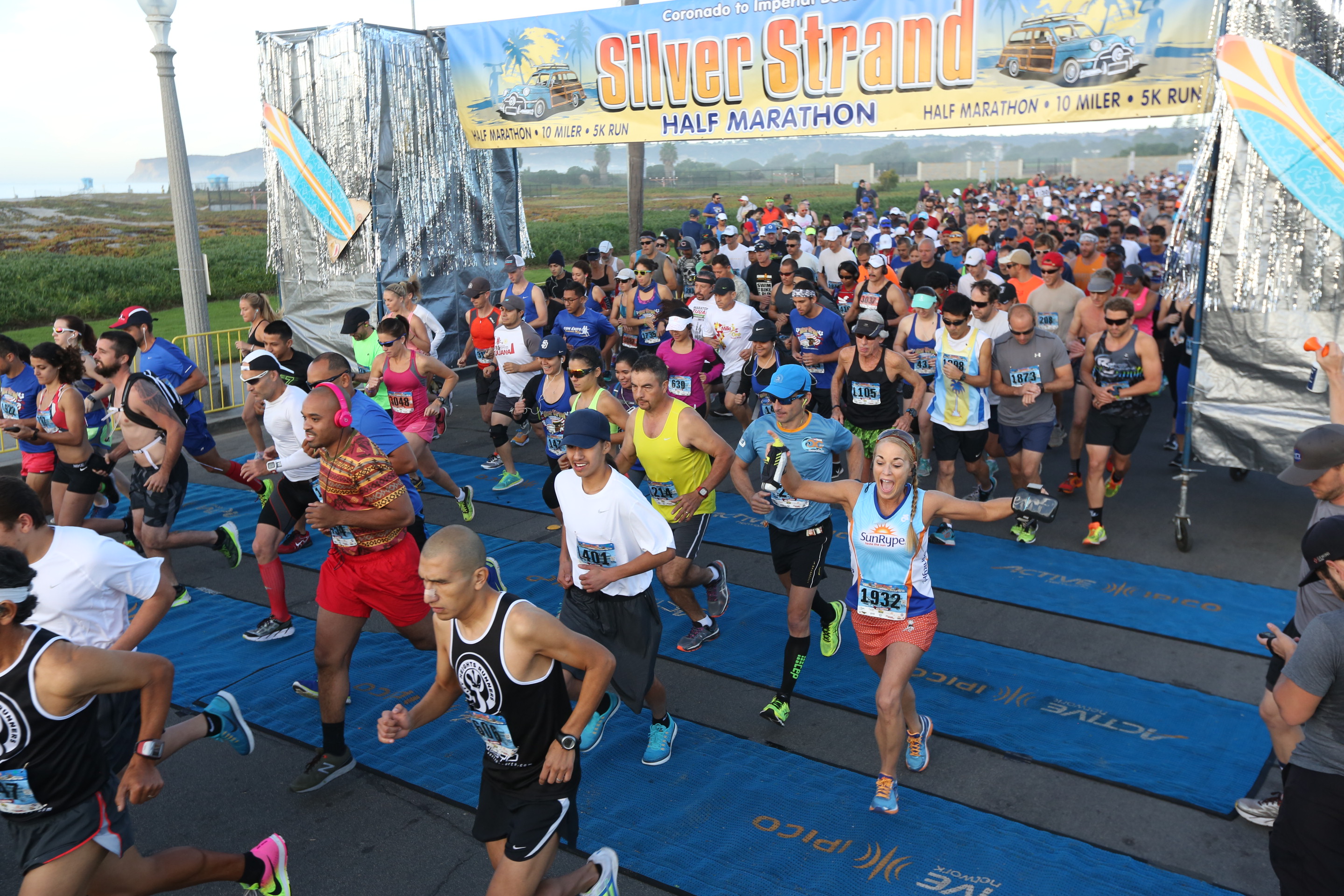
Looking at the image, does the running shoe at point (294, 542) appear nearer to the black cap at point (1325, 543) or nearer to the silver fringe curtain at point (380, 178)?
the silver fringe curtain at point (380, 178)

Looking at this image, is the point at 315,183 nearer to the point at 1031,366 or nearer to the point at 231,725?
the point at 1031,366

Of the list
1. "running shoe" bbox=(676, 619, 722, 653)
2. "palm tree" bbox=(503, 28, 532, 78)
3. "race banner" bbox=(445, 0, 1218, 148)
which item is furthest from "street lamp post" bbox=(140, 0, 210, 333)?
"running shoe" bbox=(676, 619, 722, 653)

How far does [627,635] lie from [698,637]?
1.77 meters

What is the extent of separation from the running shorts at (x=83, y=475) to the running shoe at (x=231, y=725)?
346cm

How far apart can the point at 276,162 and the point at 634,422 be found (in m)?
11.1

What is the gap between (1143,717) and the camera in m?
5.50

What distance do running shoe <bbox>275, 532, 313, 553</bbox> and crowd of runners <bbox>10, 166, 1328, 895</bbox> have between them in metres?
0.52

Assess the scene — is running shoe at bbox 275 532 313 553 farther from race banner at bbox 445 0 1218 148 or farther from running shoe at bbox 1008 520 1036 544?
race banner at bbox 445 0 1218 148

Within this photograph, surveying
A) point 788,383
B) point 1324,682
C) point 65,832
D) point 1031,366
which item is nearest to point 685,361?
point 1031,366

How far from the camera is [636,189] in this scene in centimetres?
1780

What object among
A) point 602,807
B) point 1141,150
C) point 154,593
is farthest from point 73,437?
point 1141,150

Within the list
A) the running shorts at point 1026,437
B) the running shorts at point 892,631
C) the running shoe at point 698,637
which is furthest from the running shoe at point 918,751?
the running shorts at point 1026,437

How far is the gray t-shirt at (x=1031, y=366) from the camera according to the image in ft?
26.5

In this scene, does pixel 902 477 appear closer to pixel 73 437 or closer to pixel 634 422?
pixel 634 422
